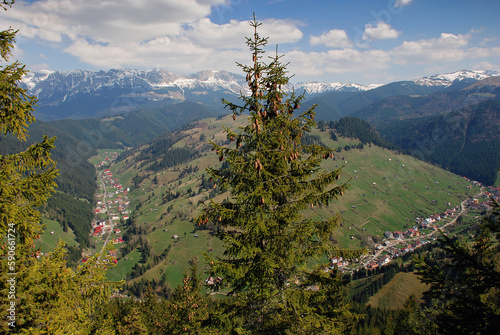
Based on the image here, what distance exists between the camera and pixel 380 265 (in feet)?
534

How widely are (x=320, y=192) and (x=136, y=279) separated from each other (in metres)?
173

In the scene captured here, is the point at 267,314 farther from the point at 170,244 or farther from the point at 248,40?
the point at 170,244

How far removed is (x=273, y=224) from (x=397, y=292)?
145 m

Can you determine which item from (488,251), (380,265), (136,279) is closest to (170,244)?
(136,279)

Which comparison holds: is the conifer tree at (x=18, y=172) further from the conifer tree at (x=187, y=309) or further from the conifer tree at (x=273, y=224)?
the conifer tree at (x=187, y=309)

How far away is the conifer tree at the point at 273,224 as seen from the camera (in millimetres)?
10922

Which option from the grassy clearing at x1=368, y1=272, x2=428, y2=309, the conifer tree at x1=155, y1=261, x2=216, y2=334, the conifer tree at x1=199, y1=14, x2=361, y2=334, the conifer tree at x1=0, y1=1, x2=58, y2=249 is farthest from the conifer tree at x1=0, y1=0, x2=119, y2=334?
the grassy clearing at x1=368, y1=272, x2=428, y2=309

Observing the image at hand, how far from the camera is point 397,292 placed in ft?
408

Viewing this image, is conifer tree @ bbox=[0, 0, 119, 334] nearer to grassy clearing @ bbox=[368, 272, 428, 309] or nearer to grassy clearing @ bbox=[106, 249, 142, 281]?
grassy clearing @ bbox=[368, 272, 428, 309]

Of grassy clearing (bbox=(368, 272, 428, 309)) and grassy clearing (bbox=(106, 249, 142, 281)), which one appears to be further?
grassy clearing (bbox=(106, 249, 142, 281))

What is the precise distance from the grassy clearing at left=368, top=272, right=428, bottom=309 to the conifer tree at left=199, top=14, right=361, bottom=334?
13285 cm

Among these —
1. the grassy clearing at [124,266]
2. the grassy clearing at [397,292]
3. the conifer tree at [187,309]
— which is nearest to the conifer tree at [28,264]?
the conifer tree at [187,309]

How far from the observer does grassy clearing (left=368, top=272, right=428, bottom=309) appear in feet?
391

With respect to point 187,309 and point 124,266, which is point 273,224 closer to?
point 187,309
